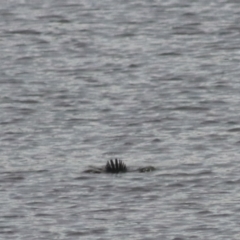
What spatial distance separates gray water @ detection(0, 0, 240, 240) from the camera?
20297mm

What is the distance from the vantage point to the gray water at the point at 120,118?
66.6ft

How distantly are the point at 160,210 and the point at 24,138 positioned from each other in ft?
15.8

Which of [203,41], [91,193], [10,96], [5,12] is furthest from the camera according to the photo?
[5,12]

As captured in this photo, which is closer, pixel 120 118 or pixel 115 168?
pixel 115 168

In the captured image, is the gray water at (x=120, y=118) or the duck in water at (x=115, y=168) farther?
the duck in water at (x=115, y=168)

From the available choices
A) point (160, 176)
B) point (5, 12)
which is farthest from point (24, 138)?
point (5, 12)

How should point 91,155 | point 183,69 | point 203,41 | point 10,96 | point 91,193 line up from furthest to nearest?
point 203,41, point 183,69, point 10,96, point 91,155, point 91,193

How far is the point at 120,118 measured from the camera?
26188 mm

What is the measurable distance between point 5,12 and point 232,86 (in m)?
8.48

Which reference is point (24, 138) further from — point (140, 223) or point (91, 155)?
point (140, 223)

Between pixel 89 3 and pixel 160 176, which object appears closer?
pixel 160 176

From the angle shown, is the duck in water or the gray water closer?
the gray water

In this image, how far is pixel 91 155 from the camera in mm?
23750

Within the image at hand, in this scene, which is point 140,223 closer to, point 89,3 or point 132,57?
point 132,57
